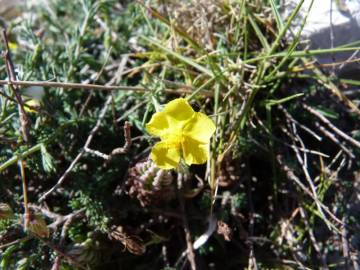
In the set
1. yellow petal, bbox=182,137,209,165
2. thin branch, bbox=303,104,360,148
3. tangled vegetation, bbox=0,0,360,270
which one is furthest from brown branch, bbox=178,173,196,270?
thin branch, bbox=303,104,360,148

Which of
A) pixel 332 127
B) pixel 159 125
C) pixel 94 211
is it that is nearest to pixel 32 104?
pixel 94 211

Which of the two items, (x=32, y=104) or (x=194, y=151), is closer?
(x=194, y=151)

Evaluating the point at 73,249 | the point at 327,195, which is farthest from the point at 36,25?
the point at 327,195

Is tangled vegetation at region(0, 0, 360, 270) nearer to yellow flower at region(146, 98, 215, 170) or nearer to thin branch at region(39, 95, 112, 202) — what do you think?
thin branch at region(39, 95, 112, 202)

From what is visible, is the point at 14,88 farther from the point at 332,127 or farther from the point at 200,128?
the point at 332,127

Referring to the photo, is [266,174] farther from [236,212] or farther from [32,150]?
[32,150]

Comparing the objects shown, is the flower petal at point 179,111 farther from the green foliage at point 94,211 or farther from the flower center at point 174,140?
the green foliage at point 94,211
